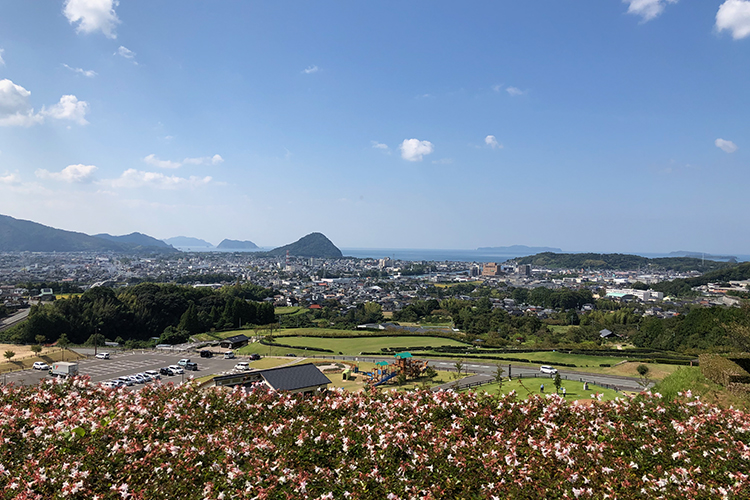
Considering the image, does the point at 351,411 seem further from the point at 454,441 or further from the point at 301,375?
the point at 301,375

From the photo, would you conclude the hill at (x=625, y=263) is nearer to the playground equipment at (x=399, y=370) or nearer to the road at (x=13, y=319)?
the playground equipment at (x=399, y=370)

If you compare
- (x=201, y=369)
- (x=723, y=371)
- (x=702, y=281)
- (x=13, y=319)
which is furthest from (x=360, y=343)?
(x=702, y=281)

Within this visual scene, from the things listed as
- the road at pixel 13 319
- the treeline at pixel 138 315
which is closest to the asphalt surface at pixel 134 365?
the treeline at pixel 138 315

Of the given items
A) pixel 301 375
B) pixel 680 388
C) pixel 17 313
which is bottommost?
pixel 17 313

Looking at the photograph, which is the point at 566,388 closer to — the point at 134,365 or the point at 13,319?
the point at 134,365

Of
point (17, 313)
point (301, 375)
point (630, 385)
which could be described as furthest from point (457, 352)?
point (17, 313)
